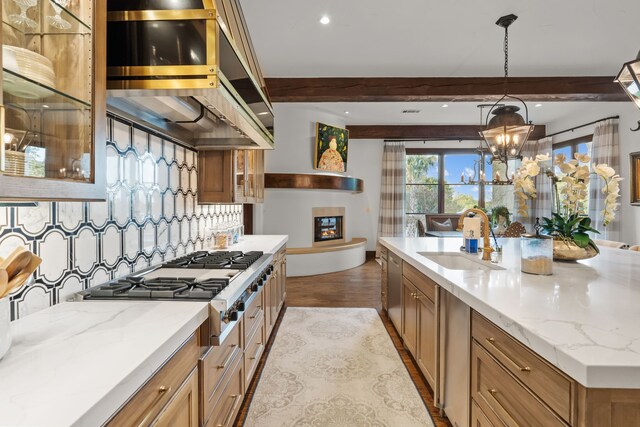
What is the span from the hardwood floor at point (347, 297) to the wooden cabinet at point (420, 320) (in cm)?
13

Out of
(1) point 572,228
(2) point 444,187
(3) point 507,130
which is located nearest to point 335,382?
(1) point 572,228

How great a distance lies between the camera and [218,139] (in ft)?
7.61

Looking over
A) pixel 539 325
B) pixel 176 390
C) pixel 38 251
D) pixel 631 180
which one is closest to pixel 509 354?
pixel 539 325

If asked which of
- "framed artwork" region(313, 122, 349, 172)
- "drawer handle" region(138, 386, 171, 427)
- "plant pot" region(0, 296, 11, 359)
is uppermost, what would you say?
"framed artwork" region(313, 122, 349, 172)

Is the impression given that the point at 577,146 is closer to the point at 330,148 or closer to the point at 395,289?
the point at 330,148

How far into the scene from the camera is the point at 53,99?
939 millimetres

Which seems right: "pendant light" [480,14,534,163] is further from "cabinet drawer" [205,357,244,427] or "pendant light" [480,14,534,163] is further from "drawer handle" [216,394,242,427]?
"drawer handle" [216,394,242,427]

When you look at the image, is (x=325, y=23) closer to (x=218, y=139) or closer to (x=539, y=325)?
(x=218, y=139)

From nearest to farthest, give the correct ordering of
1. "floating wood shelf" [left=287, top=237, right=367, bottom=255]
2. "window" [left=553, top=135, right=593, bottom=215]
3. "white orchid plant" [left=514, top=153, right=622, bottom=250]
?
1. "white orchid plant" [left=514, top=153, right=622, bottom=250]
2. "floating wood shelf" [left=287, top=237, right=367, bottom=255]
3. "window" [left=553, top=135, right=593, bottom=215]

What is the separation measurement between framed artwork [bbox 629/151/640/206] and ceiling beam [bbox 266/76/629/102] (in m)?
1.16

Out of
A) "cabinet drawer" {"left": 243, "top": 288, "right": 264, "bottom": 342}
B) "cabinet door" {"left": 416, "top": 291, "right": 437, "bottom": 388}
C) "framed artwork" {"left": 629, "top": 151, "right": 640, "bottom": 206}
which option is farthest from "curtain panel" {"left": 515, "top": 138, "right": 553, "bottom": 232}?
"cabinet drawer" {"left": 243, "top": 288, "right": 264, "bottom": 342}

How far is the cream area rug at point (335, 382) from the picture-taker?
1825mm

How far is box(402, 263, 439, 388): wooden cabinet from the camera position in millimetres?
1885

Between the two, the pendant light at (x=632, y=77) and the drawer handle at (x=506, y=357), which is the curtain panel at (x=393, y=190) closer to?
the pendant light at (x=632, y=77)
